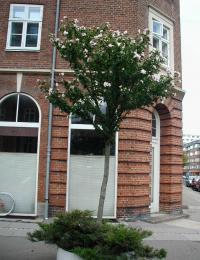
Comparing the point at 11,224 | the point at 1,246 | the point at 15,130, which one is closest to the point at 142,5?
the point at 15,130

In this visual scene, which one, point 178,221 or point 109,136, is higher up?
point 109,136

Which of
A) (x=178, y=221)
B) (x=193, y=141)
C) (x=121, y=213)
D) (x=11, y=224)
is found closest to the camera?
(x=11, y=224)

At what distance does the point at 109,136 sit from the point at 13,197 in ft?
22.5

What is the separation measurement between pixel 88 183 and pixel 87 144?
132 centimetres

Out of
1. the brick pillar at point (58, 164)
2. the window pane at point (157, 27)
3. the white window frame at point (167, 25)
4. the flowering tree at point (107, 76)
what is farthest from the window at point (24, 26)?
the flowering tree at point (107, 76)

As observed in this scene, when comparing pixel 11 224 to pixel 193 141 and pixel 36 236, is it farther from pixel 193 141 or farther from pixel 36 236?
pixel 193 141

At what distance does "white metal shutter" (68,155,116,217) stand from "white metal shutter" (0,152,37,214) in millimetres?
1331

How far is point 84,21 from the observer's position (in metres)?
15.3

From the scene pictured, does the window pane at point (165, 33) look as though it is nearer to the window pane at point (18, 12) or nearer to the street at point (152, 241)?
the window pane at point (18, 12)

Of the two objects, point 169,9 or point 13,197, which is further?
point 169,9

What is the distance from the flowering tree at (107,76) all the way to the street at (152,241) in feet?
6.34

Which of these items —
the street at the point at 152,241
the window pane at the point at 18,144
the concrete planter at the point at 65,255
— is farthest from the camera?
the window pane at the point at 18,144

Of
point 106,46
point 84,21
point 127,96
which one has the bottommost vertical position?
point 127,96

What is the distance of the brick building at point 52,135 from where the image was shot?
14.3 metres
